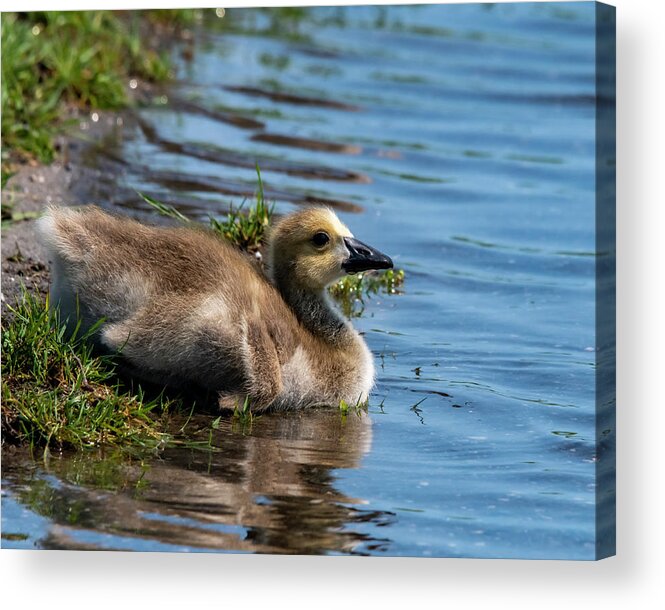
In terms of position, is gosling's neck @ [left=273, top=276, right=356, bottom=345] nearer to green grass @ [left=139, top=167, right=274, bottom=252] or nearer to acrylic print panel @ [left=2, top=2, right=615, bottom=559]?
acrylic print panel @ [left=2, top=2, right=615, bottom=559]

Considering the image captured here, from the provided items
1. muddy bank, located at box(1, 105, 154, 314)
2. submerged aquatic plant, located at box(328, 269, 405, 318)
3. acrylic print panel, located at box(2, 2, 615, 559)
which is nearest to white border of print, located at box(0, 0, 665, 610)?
acrylic print panel, located at box(2, 2, 615, 559)

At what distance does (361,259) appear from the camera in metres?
7.05

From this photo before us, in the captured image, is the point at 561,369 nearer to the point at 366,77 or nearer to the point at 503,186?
the point at 503,186

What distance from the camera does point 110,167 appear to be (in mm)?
10109

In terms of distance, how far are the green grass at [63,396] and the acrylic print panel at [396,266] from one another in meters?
0.03

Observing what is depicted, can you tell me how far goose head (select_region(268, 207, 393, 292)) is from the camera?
7.05 metres

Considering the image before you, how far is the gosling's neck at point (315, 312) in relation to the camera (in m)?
7.13

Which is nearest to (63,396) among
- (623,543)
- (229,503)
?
(229,503)

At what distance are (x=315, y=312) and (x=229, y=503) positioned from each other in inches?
56.3

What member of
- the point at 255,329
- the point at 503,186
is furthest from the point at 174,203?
the point at 255,329

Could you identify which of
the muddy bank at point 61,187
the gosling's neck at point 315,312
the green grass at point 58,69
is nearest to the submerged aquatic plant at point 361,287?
the gosling's neck at point 315,312

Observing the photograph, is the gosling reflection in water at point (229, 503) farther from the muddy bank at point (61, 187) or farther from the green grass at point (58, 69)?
the green grass at point (58, 69)

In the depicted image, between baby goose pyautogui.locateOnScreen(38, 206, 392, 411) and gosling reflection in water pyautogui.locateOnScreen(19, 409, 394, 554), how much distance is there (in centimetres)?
34

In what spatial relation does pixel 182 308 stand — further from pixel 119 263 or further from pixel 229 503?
pixel 229 503
